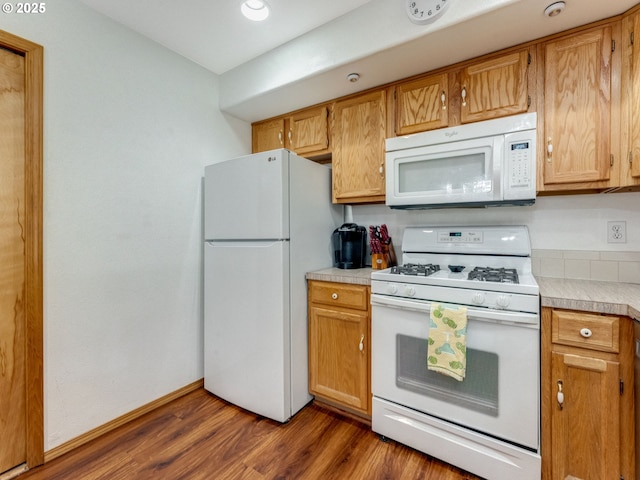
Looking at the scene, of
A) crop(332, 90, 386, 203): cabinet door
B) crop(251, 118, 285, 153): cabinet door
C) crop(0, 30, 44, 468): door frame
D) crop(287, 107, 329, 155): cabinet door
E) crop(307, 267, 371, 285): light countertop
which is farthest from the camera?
crop(251, 118, 285, 153): cabinet door

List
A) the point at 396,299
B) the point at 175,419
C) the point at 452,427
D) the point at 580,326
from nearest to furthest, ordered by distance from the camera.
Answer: the point at 580,326 < the point at 452,427 < the point at 396,299 < the point at 175,419

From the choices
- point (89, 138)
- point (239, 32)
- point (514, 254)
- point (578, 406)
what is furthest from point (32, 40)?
point (578, 406)

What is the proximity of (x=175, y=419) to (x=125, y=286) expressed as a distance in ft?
2.90

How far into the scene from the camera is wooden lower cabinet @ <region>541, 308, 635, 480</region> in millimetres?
1120

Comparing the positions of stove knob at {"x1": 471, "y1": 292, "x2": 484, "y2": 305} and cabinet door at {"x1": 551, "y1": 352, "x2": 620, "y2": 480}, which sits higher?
stove knob at {"x1": 471, "y1": 292, "x2": 484, "y2": 305}

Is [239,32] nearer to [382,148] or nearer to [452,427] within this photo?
[382,148]

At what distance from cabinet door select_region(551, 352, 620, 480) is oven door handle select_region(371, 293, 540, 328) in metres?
0.18

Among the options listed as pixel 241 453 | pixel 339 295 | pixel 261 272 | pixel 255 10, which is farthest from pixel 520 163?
pixel 241 453

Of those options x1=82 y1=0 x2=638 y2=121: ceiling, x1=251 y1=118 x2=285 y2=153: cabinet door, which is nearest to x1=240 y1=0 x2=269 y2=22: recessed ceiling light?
x1=82 y1=0 x2=638 y2=121: ceiling

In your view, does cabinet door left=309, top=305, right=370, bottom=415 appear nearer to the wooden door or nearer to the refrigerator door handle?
the refrigerator door handle

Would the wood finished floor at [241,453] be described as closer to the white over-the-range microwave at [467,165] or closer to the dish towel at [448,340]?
the dish towel at [448,340]

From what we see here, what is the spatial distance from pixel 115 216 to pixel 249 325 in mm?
1035

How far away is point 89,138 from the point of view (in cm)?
162

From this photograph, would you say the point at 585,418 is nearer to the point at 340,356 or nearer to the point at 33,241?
the point at 340,356
